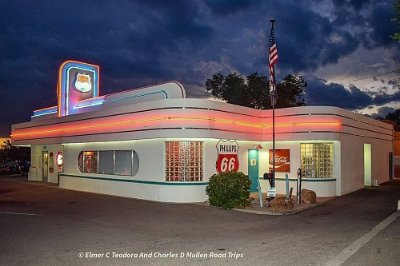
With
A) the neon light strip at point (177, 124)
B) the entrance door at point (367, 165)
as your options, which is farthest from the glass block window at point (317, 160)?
the entrance door at point (367, 165)

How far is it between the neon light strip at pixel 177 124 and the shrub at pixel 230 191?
9.04ft

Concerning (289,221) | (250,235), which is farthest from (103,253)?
(289,221)

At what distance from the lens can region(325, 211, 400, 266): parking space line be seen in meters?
7.94

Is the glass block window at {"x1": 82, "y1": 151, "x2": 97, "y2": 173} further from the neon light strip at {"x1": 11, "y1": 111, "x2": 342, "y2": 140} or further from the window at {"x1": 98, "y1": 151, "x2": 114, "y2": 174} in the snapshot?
the neon light strip at {"x1": 11, "y1": 111, "x2": 342, "y2": 140}

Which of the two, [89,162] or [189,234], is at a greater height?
[89,162]

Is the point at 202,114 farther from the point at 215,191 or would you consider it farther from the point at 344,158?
the point at 344,158

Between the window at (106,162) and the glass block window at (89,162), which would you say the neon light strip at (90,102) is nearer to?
the glass block window at (89,162)

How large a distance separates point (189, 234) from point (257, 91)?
33.7 meters

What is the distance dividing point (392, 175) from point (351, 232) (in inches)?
883

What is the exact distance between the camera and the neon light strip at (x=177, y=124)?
17.0 m

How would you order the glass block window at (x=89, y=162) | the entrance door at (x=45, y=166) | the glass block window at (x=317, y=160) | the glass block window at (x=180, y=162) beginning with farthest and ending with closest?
the entrance door at (x=45, y=166) < the glass block window at (x=89, y=162) < the glass block window at (x=317, y=160) < the glass block window at (x=180, y=162)

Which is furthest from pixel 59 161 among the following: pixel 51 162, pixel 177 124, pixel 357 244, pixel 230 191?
pixel 357 244

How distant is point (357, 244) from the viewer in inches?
Answer: 370

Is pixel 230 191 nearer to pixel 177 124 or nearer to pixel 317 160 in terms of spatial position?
pixel 177 124
